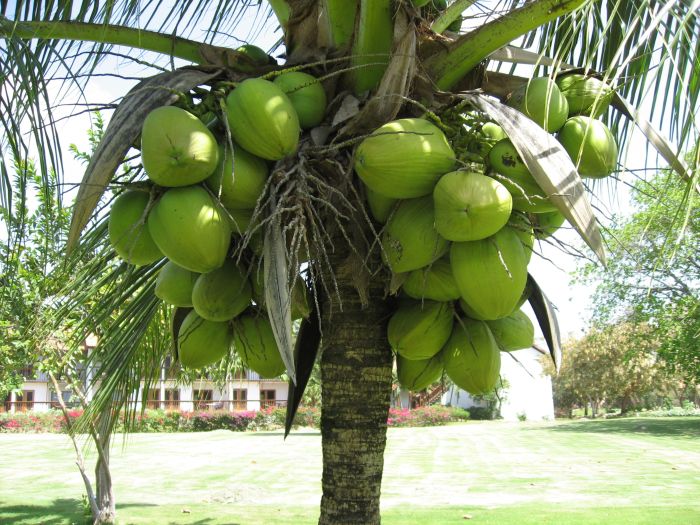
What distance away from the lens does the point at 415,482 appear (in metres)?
12.6

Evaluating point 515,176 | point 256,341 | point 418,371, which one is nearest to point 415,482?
point 418,371

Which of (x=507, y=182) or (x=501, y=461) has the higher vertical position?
(x=507, y=182)

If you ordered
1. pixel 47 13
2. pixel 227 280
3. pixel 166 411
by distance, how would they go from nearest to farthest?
pixel 227 280, pixel 47 13, pixel 166 411

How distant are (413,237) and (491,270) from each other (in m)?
0.20

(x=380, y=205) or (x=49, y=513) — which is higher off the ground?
(x=380, y=205)

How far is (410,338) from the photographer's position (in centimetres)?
193

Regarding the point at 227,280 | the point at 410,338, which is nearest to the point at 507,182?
the point at 410,338

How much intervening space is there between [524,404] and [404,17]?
140 ft

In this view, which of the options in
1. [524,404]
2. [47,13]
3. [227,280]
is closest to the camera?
[227,280]

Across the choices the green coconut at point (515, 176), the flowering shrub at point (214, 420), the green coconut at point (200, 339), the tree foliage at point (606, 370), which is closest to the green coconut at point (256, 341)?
the green coconut at point (200, 339)

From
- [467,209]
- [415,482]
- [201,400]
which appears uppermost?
[467,209]

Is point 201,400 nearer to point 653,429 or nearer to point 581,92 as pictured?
point 581,92

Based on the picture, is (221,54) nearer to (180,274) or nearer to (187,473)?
(180,274)

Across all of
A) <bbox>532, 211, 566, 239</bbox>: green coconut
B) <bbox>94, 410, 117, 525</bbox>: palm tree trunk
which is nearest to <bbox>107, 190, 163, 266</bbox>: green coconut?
<bbox>532, 211, 566, 239</bbox>: green coconut
